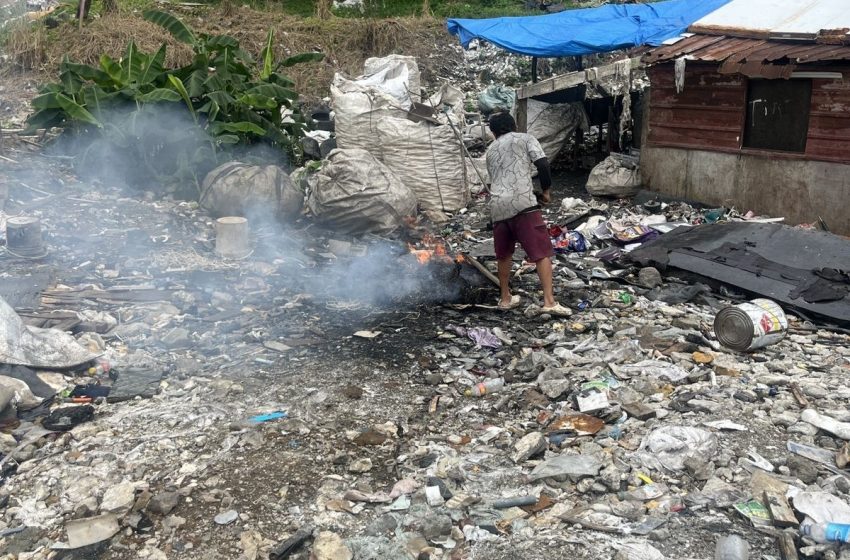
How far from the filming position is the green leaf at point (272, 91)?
29.0 feet

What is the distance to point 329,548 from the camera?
121 inches

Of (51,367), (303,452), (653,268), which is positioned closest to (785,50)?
(653,268)

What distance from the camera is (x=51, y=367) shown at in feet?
14.9

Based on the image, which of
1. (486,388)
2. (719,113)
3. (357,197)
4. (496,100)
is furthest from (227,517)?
(496,100)

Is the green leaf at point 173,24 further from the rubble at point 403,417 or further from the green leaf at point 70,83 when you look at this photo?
the rubble at point 403,417

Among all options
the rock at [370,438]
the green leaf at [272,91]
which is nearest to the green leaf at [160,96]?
the green leaf at [272,91]

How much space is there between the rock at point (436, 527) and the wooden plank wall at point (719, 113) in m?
6.74

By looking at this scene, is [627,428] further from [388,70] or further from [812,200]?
[388,70]

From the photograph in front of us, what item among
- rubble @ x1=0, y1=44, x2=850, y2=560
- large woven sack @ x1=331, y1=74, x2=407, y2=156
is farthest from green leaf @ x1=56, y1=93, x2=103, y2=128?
Result: large woven sack @ x1=331, y1=74, x2=407, y2=156

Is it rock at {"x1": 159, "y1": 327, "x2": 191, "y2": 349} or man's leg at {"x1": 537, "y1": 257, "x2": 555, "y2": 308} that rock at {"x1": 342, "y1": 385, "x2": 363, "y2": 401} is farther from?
man's leg at {"x1": 537, "y1": 257, "x2": 555, "y2": 308}

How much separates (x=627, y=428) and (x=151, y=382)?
116 inches

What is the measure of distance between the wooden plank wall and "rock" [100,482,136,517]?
766cm

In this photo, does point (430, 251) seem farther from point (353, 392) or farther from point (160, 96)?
point (160, 96)

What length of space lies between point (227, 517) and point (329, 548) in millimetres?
542
